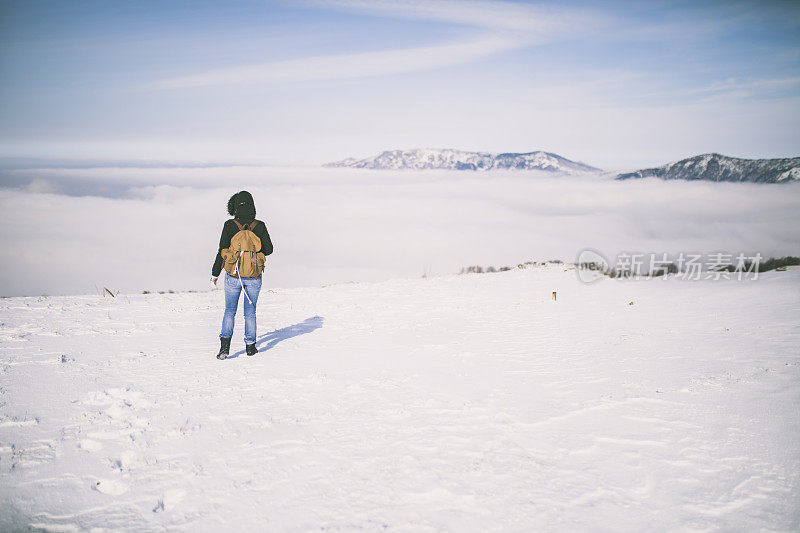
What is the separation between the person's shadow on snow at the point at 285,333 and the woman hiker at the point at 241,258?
0.65 m

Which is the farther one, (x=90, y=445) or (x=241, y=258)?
(x=241, y=258)

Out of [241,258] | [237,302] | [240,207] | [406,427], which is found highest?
[240,207]

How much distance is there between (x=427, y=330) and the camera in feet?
30.5

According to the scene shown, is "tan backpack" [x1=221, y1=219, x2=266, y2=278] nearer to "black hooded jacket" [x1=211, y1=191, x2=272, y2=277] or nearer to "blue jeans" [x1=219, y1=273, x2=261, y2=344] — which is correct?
"black hooded jacket" [x1=211, y1=191, x2=272, y2=277]

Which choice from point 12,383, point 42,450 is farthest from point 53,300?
point 42,450

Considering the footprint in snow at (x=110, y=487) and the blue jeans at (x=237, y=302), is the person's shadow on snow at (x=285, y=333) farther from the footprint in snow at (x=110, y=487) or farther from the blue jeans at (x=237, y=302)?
the footprint in snow at (x=110, y=487)

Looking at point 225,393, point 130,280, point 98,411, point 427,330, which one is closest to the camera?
point 98,411

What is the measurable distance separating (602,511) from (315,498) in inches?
85.8

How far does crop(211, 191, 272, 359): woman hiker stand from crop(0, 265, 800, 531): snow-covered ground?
643 millimetres

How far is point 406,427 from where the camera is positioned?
464 centimetres

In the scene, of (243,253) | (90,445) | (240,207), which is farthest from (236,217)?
(90,445)

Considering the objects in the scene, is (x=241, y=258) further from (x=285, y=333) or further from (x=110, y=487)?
(x=110, y=487)

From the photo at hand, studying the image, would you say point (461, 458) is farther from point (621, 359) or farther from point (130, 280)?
point (130, 280)

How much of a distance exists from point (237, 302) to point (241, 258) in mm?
746
